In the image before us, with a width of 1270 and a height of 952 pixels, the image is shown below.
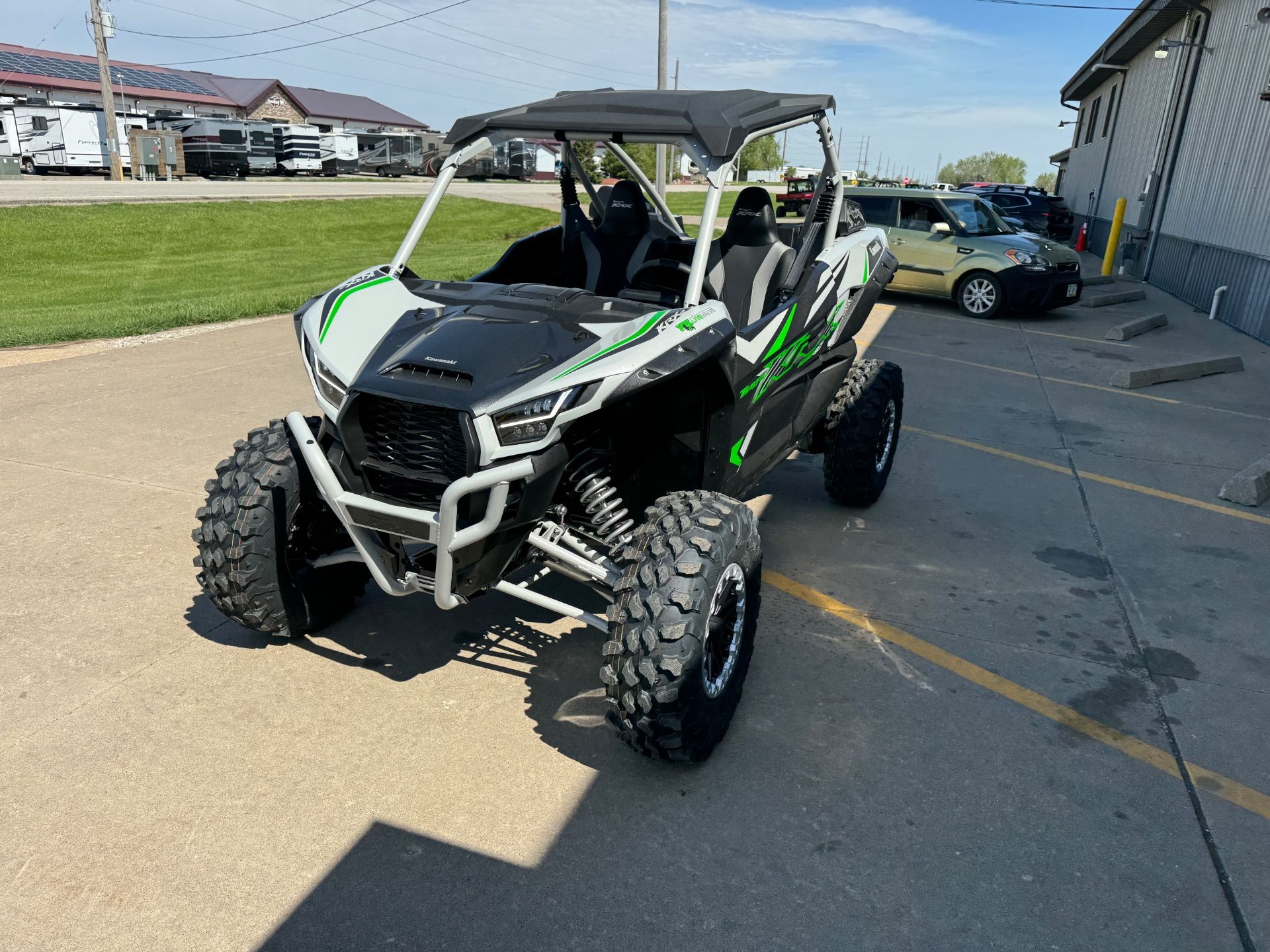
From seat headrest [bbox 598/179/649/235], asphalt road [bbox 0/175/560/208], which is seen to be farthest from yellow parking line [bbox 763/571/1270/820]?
asphalt road [bbox 0/175/560/208]

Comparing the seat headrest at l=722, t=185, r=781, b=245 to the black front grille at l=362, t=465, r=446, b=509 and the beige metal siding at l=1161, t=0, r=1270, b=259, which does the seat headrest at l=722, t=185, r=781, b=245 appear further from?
the beige metal siding at l=1161, t=0, r=1270, b=259

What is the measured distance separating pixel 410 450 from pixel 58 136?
1485 inches

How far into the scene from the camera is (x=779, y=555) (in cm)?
511

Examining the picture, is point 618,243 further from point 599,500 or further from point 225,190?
point 225,190

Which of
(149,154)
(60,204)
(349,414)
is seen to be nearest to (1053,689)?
(349,414)

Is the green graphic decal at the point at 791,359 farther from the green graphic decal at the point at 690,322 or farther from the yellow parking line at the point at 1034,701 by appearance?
the yellow parking line at the point at 1034,701

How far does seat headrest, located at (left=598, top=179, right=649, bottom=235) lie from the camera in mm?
5180

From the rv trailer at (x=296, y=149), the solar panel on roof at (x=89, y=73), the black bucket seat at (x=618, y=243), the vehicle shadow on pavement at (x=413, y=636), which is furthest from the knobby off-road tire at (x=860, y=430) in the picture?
the solar panel on roof at (x=89, y=73)

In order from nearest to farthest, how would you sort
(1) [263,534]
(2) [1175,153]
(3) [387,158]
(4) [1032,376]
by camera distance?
(1) [263,534], (4) [1032,376], (2) [1175,153], (3) [387,158]

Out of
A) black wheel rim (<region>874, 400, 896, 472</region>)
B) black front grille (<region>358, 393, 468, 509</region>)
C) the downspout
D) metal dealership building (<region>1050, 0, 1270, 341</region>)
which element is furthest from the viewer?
the downspout

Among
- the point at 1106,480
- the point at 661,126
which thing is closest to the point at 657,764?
the point at 661,126

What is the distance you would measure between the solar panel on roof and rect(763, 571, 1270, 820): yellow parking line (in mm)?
56789

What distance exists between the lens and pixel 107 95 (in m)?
30.8

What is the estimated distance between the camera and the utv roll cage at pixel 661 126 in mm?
3736
